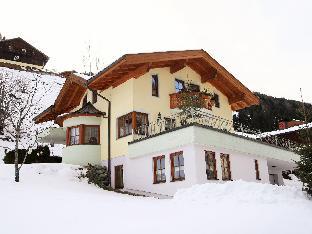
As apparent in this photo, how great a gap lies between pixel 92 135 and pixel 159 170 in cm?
657

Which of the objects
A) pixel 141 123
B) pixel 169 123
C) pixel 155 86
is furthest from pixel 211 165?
pixel 155 86

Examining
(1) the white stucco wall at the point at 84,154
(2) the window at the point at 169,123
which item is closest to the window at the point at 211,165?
(2) the window at the point at 169,123

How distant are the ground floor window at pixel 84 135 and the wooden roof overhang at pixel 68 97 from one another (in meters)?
3.09

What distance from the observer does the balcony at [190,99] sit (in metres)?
21.2

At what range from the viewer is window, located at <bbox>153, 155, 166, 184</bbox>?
62.0 feet

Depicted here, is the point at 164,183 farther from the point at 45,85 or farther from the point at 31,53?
the point at 31,53

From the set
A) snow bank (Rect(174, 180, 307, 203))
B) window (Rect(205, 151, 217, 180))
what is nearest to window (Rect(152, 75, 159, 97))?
window (Rect(205, 151, 217, 180))

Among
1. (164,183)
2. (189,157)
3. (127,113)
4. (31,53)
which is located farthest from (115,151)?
(31,53)

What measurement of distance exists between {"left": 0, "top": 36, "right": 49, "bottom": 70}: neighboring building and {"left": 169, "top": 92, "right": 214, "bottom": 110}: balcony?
53.9 meters

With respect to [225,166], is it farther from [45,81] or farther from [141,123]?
[45,81]

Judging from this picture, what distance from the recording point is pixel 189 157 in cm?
1739

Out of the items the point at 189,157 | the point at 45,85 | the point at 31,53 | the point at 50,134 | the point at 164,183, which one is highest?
the point at 31,53

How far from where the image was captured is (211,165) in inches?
733

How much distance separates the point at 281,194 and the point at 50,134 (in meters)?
19.8
